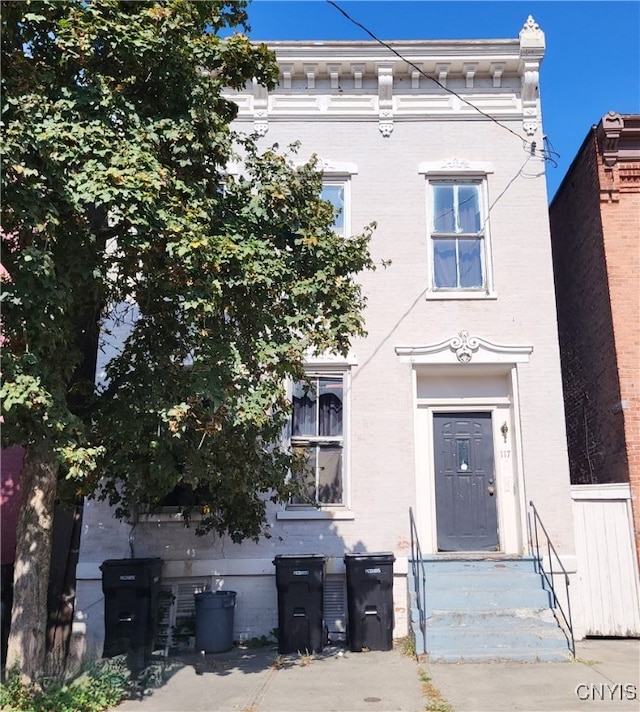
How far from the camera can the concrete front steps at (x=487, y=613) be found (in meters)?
7.18

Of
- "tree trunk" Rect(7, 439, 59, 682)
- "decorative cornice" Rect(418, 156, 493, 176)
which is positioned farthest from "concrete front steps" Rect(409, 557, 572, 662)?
"decorative cornice" Rect(418, 156, 493, 176)

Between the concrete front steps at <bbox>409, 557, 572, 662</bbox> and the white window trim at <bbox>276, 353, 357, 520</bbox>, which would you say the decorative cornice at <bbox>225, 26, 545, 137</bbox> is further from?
the concrete front steps at <bbox>409, 557, 572, 662</bbox>

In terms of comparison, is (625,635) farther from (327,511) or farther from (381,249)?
(381,249)

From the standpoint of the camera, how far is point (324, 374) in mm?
9516

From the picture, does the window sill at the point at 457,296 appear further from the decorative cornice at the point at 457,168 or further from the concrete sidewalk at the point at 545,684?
the concrete sidewalk at the point at 545,684

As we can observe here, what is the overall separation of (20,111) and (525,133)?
25.3 ft

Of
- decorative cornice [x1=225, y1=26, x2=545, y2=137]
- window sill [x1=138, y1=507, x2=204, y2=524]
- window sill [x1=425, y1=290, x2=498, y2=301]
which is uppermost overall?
decorative cornice [x1=225, y1=26, x2=545, y2=137]

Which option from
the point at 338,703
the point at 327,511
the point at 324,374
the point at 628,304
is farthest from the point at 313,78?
the point at 338,703

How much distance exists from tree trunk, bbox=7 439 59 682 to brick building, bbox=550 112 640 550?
23.7 ft

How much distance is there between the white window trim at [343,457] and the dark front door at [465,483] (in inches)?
50.8

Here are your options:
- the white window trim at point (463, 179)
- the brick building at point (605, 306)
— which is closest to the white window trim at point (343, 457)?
the white window trim at point (463, 179)

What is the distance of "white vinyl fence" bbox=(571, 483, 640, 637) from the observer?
333 inches

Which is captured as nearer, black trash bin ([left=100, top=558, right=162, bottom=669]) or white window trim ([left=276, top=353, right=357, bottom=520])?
black trash bin ([left=100, top=558, right=162, bottom=669])

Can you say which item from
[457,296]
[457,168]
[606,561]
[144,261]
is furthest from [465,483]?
[144,261]
